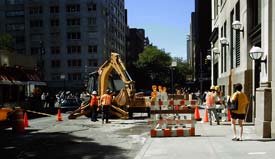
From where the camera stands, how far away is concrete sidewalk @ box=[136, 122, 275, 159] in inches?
444

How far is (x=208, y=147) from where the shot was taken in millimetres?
12750

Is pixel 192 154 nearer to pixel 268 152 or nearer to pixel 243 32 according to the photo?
pixel 268 152

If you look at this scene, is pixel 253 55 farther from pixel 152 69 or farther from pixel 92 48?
pixel 152 69

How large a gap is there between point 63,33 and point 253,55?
86.2 m

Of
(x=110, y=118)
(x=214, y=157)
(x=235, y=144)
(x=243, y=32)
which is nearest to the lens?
(x=214, y=157)

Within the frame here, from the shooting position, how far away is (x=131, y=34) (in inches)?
5728

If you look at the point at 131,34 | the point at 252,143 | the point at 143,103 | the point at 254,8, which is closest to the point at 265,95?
the point at 252,143

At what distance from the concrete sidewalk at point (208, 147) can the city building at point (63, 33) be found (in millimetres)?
81257

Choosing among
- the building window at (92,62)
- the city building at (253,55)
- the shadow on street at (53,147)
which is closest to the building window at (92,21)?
the building window at (92,62)

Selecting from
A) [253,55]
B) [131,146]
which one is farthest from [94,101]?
[131,146]

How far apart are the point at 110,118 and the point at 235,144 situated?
49.8 ft

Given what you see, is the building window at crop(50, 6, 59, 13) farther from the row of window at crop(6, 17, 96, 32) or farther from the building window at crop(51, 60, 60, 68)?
the building window at crop(51, 60, 60, 68)

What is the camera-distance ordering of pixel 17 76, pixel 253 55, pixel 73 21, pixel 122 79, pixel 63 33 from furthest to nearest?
pixel 63 33 → pixel 73 21 → pixel 17 76 → pixel 122 79 → pixel 253 55

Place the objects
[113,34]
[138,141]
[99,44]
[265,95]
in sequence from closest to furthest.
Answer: [265,95], [138,141], [99,44], [113,34]
